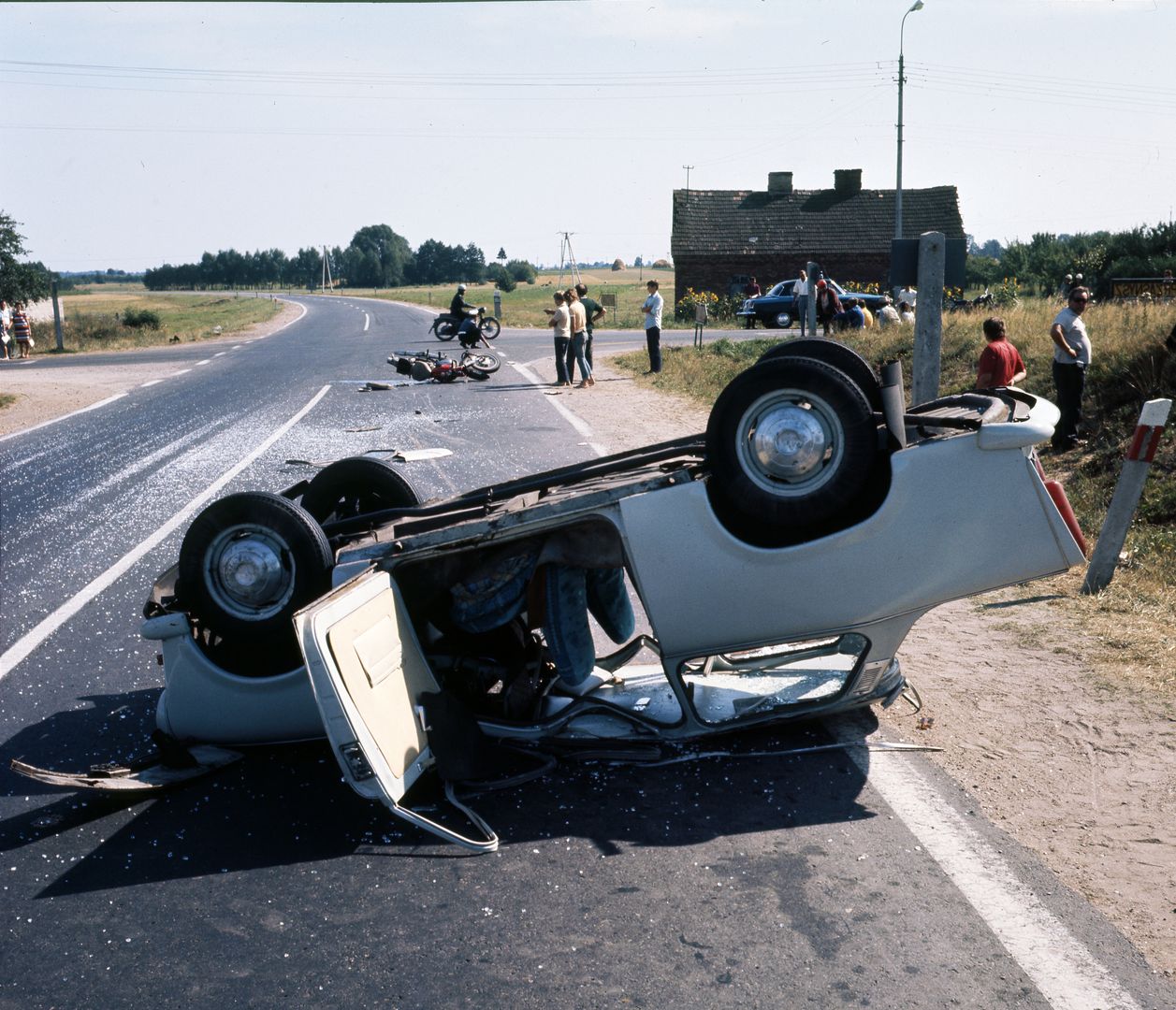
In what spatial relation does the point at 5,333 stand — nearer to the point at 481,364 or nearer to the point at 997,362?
the point at 481,364

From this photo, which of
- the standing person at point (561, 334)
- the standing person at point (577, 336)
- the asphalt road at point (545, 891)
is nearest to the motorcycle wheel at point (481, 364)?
the standing person at point (561, 334)

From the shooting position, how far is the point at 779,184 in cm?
5788

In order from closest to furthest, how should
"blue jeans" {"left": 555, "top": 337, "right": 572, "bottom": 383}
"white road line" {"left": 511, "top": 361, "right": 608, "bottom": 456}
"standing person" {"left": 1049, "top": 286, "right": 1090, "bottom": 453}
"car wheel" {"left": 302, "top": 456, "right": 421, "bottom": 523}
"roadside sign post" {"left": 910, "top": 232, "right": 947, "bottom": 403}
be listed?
"car wheel" {"left": 302, "top": 456, "right": 421, "bottom": 523} < "roadside sign post" {"left": 910, "top": 232, "right": 947, "bottom": 403} < "standing person" {"left": 1049, "top": 286, "right": 1090, "bottom": 453} < "white road line" {"left": 511, "top": 361, "right": 608, "bottom": 456} < "blue jeans" {"left": 555, "top": 337, "right": 572, "bottom": 383}

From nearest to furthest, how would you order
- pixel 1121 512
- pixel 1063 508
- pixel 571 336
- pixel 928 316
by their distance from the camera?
pixel 1063 508 → pixel 1121 512 → pixel 928 316 → pixel 571 336

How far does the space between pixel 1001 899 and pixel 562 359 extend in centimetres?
1937

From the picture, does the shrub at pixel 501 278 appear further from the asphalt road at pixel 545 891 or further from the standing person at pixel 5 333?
the asphalt road at pixel 545 891

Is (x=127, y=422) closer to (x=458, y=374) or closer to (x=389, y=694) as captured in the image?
(x=458, y=374)

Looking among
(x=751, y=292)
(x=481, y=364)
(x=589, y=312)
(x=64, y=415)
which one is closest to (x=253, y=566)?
(x=64, y=415)

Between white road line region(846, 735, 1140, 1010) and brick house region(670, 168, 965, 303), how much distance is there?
167 feet

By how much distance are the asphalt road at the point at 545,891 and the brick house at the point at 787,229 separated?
5096 centimetres

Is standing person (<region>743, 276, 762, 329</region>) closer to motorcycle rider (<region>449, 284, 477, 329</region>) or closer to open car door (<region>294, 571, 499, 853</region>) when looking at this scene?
motorcycle rider (<region>449, 284, 477, 329</region>)

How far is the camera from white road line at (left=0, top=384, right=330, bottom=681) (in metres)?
6.51

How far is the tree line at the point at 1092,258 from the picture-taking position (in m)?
43.6

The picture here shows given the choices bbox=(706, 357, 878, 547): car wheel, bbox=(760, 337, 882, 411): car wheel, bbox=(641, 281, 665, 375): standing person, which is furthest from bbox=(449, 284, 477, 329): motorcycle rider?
bbox=(706, 357, 878, 547): car wheel
